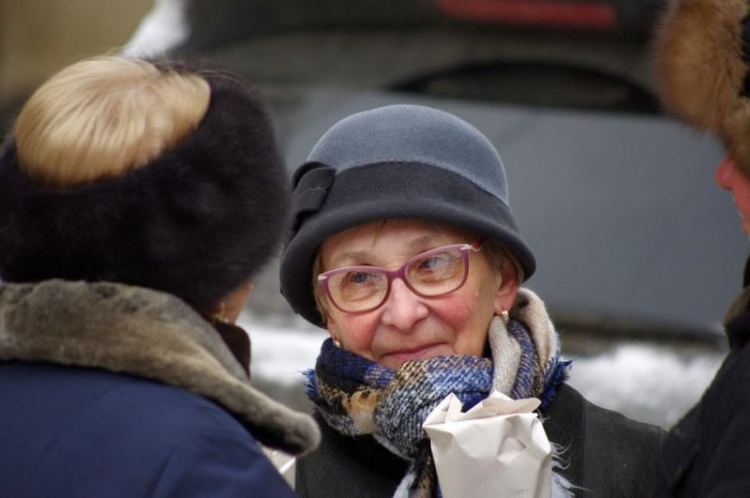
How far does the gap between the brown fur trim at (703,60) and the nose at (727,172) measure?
48mm

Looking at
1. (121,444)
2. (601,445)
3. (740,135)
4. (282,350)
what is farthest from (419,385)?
(282,350)

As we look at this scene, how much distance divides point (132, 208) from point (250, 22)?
419 cm

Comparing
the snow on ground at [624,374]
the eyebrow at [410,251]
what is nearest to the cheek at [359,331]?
the eyebrow at [410,251]

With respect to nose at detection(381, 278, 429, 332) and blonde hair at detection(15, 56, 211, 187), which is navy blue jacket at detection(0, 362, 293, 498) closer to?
blonde hair at detection(15, 56, 211, 187)

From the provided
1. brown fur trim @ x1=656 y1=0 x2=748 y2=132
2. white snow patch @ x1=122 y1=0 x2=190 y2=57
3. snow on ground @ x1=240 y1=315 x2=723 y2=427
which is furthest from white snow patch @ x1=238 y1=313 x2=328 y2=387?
brown fur trim @ x1=656 y1=0 x2=748 y2=132

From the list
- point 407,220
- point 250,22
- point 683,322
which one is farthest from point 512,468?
point 250,22

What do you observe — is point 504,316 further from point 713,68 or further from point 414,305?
point 713,68

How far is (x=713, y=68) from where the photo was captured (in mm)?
2213

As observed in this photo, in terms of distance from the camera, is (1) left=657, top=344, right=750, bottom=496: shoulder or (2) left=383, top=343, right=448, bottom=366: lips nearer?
(1) left=657, top=344, right=750, bottom=496: shoulder

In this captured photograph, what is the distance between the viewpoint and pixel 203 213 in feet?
6.53

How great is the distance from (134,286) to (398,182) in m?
0.88

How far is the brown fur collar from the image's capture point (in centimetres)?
189

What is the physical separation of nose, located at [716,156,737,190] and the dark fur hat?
0.72 meters

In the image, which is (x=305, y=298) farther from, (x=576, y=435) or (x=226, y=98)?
(x=226, y=98)
